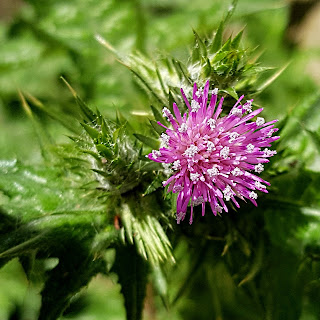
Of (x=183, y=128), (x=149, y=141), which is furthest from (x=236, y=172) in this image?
(x=149, y=141)

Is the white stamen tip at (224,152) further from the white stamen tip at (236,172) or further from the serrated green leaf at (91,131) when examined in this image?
the serrated green leaf at (91,131)

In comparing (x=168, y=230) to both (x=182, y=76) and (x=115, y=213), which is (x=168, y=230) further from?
(x=182, y=76)

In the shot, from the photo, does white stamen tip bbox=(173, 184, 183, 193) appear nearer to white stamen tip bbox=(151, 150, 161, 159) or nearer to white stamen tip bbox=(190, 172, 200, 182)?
white stamen tip bbox=(190, 172, 200, 182)

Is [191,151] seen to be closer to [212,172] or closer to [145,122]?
[212,172]

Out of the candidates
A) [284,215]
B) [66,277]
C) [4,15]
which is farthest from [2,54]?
[284,215]

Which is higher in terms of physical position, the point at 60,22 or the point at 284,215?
the point at 60,22

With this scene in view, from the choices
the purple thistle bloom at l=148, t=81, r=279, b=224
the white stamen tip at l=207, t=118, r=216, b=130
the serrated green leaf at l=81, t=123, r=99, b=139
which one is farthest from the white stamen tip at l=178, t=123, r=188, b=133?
the serrated green leaf at l=81, t=123, r=99, b=139
